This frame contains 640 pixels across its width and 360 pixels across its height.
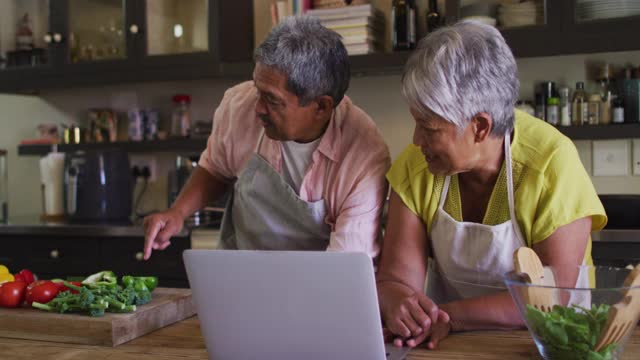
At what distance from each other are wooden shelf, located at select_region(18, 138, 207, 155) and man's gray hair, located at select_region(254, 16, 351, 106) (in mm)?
1791

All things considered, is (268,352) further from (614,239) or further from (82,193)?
(82,193)

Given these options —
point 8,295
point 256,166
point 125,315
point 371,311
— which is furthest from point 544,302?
point 8,295

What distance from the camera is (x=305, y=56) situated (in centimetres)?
163

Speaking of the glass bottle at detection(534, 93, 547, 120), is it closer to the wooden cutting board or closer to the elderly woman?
the elderly woman

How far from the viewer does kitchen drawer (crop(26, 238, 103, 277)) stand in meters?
3.22

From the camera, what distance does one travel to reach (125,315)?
56.2 inches

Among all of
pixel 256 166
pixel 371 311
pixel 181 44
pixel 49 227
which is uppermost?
pixel 181 44

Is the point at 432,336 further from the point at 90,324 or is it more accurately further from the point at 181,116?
the point at 181,116

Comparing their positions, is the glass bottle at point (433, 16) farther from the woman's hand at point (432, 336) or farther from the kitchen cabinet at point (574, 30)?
the woman's hand at point (432, 336)

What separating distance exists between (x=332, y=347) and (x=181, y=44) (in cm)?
247

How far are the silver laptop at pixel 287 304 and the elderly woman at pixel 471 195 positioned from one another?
22 cm

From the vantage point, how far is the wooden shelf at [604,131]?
9.55 ft

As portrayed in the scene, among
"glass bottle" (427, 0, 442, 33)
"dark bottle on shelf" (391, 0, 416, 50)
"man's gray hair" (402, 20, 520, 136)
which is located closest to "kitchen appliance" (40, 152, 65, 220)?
"dark bottle on shelf" (391, 0, 416, 50)

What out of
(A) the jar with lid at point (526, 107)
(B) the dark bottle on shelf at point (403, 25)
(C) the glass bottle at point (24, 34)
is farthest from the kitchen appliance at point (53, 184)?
(A) the jar with lid at point (526, 107)
